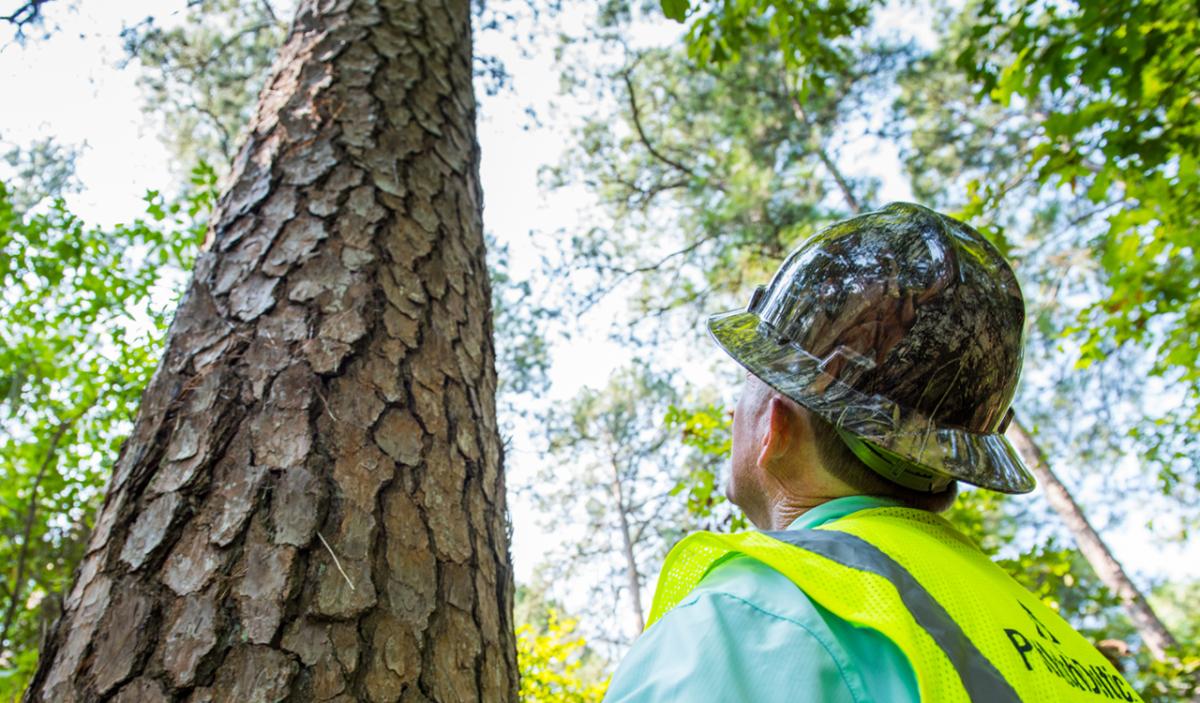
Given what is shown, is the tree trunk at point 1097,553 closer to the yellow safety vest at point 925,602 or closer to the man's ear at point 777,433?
the man's ear at point 777,433

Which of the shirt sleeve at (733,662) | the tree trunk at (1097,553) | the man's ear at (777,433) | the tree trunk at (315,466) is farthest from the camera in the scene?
the tree trunk at (1097,553)

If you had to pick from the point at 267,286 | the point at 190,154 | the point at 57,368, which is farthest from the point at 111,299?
the point at 190,154

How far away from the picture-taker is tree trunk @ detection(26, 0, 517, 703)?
39.0 inches

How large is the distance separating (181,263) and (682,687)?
4.31 metres

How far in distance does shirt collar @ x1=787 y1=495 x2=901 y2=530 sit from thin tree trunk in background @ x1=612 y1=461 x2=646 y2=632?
50.1 feet

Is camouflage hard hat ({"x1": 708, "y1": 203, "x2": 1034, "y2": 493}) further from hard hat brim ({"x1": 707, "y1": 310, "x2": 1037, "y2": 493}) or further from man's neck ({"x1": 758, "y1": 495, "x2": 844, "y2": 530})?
man's neck ({"x1": 758, "y1": 495, "x2": 844, "y2": 530})

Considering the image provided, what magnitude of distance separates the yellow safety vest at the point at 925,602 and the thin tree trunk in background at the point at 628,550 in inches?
608

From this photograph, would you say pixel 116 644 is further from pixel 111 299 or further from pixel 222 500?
pixel 111 299

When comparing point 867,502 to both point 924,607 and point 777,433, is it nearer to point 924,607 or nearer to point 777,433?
point 777,433

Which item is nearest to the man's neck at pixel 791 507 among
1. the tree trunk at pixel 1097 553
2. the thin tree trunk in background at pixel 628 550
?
the tree trunk at pixel 1097 553

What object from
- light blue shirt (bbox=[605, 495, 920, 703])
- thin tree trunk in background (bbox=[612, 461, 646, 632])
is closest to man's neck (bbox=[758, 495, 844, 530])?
light blue shirt (bbox=[605, 495, 920, 703])

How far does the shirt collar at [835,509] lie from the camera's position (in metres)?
1.08

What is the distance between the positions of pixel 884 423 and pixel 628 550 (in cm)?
1666

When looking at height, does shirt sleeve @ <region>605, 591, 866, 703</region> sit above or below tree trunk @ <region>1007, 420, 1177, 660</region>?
below
